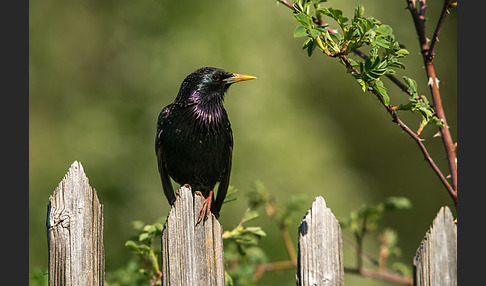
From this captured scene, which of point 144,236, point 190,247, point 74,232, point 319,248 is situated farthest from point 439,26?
point 74,232

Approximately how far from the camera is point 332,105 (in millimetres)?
7625

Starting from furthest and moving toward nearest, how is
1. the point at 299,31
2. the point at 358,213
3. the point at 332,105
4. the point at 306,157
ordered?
1. the point at 332,105
2. the point at 306,157
3. the point at 358,213
4. the point at 299,31

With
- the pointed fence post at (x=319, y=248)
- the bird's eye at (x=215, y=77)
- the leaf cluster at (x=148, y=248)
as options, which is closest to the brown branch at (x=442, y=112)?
the pointed fence post at (x=319, y=248)

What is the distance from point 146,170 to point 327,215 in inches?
154

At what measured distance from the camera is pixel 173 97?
20.5 ft

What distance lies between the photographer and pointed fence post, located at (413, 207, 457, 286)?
2664 millimetres

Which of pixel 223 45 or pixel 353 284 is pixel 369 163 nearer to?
pixel 353 284

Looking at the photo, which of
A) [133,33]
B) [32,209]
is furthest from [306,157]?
[32,209]

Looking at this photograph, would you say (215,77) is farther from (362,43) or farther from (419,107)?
(419,107)

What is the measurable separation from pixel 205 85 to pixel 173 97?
8.20 ft

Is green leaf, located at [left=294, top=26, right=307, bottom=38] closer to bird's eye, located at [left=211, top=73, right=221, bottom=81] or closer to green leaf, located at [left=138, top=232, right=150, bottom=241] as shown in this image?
green leaf, located at [left=138, top=232, right=150, bottom=241]

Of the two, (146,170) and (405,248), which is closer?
(146,170)

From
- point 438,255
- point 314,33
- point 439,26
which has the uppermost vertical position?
point 439,26

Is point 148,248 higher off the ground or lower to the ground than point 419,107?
lower
